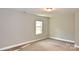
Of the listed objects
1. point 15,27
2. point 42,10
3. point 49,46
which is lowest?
point 49,46

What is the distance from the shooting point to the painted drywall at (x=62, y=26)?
113 centimetres

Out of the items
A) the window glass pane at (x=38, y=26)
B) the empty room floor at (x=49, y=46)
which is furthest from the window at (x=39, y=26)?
the empty room floor at (x=49, y=46)

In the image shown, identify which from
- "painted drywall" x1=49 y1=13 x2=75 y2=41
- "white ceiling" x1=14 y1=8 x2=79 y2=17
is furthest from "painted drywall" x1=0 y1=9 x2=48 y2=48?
"painted drywall" x1=49 y1=13 x2=75 y2=41

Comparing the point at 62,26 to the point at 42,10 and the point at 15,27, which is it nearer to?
the point at 42,10

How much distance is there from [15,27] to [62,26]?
2.33 feet

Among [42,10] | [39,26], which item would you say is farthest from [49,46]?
[42,10]

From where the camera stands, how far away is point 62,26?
1.22 meters

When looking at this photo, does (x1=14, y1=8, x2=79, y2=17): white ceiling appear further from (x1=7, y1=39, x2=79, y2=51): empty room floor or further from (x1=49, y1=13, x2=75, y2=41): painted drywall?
(x1=7, y1=39, x2=79, y2=51): empty room floor

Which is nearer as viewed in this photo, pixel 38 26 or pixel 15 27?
pixel 15 27

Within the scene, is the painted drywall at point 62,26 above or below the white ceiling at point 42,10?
below

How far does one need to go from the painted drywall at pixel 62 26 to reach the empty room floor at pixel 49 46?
9 centimetres

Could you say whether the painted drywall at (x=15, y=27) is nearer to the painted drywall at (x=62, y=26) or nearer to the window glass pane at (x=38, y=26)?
the window glass pane at (x=38, y=26)
